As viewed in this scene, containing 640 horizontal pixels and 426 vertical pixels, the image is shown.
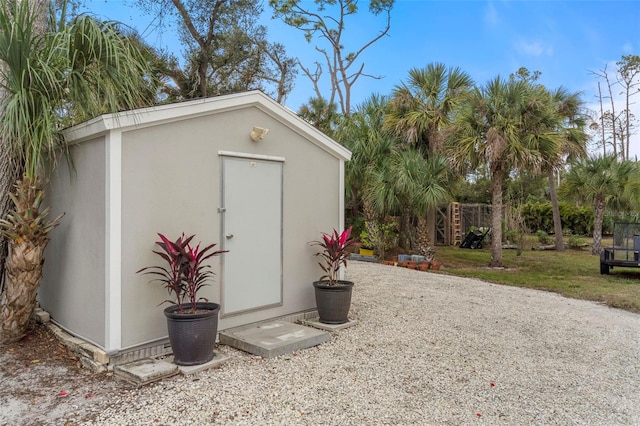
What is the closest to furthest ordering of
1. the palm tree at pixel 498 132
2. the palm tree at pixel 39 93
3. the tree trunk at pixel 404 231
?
1. the palm tree at pixel 39 93
2. the palm tree at pixel 498 132
3. the tree trunk at pixel 404 231

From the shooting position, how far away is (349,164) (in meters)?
12.2

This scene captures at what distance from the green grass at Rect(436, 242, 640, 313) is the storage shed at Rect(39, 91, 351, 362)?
522 centimetres

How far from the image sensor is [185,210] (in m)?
4.30

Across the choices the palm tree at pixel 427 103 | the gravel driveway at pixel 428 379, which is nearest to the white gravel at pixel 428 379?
the gravel driveway at pixel 428 379

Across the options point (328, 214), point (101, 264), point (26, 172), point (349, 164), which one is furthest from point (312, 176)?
point (349, 164)

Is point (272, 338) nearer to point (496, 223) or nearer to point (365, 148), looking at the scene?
point (496, 223)

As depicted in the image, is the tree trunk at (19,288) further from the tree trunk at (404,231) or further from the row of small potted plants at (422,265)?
the tree trunk at (404,231)

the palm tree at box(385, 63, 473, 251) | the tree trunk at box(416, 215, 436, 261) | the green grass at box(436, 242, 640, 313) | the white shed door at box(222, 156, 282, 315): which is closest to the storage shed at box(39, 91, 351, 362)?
the white shed door at box(222, 156, 282, 315)

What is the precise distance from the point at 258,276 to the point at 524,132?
27.0ft

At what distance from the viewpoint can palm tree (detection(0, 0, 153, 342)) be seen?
149 inches

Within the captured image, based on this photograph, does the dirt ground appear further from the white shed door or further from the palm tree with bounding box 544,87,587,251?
the palm tree with bounding box 544,87,587,251

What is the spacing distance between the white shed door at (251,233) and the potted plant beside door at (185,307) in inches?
20.5

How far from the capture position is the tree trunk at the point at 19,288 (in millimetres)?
4141

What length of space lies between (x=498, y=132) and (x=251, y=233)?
7.39 meters
